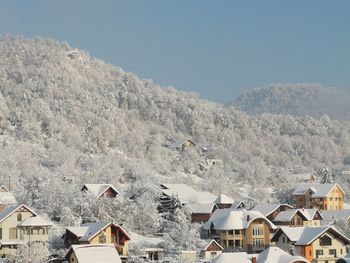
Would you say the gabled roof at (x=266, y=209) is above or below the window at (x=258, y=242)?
above

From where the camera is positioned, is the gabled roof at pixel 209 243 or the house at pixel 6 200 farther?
the house at pixel 6 200

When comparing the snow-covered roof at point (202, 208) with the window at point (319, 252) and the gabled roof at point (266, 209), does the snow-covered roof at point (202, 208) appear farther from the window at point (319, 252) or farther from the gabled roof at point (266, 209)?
the window at point (319, 252)

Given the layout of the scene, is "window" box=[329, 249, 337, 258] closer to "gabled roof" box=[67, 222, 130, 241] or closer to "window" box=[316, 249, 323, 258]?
"window" box=[316, 249, 323, 258]

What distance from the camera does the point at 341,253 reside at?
6412 cm

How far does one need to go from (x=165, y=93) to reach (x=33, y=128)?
5214 cm

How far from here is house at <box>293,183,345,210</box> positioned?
92.7 meters

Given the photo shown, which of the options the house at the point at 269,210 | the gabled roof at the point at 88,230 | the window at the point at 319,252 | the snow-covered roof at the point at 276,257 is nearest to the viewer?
the snow-covered roof at the point at 276,257

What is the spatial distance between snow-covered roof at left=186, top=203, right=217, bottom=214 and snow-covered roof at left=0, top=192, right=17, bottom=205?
15.8m

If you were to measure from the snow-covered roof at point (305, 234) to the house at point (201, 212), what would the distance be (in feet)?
33.9

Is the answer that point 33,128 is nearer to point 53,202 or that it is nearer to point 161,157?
point 161,157

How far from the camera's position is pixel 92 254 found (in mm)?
55188

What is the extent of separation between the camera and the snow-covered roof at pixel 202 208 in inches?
2975

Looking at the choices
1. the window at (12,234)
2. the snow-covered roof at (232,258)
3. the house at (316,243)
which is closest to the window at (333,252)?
the house at (316,243)

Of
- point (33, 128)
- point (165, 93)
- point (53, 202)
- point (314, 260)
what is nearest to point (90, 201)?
point (53, 202)
